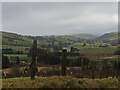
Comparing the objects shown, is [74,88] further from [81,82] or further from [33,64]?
[33,64]

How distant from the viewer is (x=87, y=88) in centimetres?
1412

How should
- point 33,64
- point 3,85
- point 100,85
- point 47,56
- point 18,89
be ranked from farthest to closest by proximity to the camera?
point 47,56, point 33,64, point 100,85, point 3,85, point 18,89

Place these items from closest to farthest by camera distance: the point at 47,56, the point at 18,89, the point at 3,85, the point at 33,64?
the point at 18,89
the point at 3,85
the point at 33,64
the point at 47,56

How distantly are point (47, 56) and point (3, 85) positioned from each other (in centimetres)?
5459

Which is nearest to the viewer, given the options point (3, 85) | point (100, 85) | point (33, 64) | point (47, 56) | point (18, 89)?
point (18, 89)

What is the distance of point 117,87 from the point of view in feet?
49.8

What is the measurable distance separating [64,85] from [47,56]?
54.9m

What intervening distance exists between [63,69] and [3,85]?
4.35m

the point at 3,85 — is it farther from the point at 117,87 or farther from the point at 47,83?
the point at 117,87

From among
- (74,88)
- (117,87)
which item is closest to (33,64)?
(74,88)

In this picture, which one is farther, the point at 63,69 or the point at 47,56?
the point at 47,56

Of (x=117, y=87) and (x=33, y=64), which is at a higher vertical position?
(x=33, y=64)

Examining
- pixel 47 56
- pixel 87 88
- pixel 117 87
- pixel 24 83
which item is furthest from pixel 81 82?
pixel 47 56

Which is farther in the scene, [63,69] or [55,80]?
[63,69]
